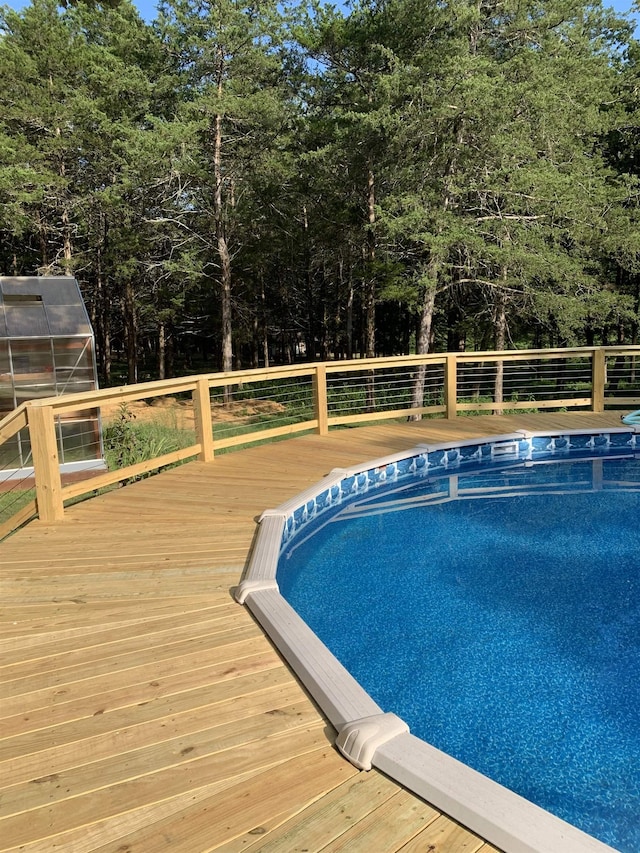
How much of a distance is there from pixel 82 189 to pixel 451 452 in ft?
57.4

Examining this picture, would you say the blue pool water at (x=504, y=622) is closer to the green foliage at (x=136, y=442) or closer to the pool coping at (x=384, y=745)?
the pool coping at (x=384, y=745)

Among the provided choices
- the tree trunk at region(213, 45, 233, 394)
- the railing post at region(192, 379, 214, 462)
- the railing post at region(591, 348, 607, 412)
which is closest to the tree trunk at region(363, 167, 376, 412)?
the tree trunk at region(213, 45, 233, 394)

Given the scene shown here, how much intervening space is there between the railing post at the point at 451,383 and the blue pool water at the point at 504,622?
2.23 metres

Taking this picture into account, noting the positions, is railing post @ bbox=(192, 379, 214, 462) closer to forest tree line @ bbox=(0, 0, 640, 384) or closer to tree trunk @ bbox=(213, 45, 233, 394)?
forest tree line @ bbox=(0, 0, 640, 384)

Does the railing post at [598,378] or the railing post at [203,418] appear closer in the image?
the railing post at [203,418]

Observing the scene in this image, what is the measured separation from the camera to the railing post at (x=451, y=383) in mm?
8406

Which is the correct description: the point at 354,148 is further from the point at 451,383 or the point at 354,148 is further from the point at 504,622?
the point at 504,622

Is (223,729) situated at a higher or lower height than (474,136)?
lower

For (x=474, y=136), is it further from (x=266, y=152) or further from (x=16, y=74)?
(x=16, y=74)

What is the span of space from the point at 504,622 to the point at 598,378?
6.06 m

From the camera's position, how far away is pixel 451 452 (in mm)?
7441

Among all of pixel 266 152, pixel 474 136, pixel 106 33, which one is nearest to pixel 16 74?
pixel 106 33

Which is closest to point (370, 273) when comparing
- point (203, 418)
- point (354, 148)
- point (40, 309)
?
point (354, 148)

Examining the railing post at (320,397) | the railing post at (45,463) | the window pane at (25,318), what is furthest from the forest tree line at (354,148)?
the railing post at (45,463)
